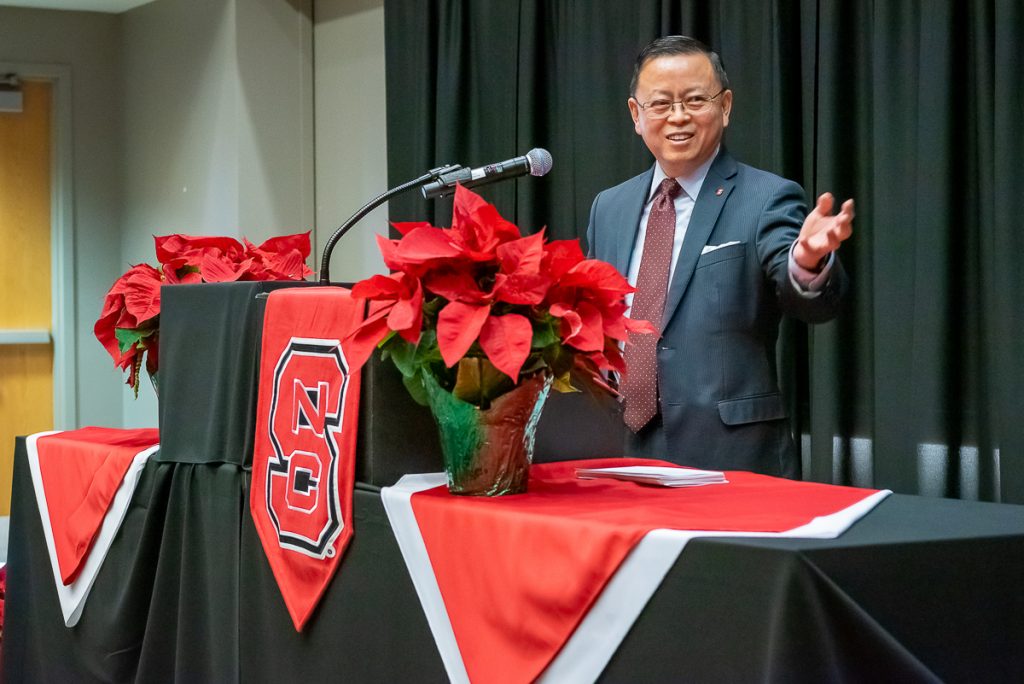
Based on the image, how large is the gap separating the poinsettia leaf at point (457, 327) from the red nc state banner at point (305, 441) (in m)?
0.21

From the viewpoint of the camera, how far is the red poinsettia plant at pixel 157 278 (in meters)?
2.04

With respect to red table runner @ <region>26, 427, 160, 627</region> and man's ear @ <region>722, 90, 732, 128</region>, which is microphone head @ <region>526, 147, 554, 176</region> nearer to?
man's ear @ <region>722, 90, 732, 128</region>

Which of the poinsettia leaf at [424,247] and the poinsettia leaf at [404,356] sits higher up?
the poinsettia leaf at [424,247]

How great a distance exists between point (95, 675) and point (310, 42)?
147 inches

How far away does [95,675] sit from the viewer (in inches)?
74.8

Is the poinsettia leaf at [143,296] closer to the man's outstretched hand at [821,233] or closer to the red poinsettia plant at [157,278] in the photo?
the red poinsettia plant at [157,278]

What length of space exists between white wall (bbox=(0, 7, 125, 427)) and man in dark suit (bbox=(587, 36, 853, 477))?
3970mm

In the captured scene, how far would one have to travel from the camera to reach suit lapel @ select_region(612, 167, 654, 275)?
2.27 meters

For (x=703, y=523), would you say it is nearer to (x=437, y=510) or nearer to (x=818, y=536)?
(x=818, y=536)

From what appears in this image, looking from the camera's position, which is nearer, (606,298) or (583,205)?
(606,298)

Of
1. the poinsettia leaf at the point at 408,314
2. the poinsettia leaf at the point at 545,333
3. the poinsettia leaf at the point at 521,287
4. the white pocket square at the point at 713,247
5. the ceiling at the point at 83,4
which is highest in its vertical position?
the ceiling at the point at 83,4

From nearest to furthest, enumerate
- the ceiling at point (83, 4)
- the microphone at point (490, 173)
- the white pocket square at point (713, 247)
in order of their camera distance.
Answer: the microphone at point (490, 173)
the white pocket square at point (713, 247)
the ceiling at point (83, 4)

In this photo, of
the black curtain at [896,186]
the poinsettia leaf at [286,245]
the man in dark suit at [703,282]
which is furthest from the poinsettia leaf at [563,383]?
the black curtain at [896,186]

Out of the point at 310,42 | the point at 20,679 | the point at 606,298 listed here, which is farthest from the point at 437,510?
the point at 310,42
